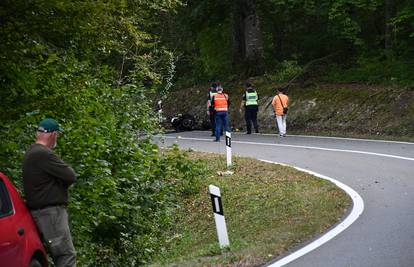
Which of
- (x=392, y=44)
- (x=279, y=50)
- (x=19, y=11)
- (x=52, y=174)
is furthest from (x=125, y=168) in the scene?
(x=279, y=50)

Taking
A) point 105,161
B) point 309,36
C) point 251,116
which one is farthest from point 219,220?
point 309,36

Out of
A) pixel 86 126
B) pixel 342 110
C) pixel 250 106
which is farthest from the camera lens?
pixel 342 110

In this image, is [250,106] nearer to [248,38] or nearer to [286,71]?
[286,71]

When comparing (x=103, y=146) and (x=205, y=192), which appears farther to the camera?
(x=205, y=192)

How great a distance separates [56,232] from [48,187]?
47cm

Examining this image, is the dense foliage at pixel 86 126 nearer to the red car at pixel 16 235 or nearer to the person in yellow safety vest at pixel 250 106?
the red car at pixel 16 235

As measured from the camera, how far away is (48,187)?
7.49 m

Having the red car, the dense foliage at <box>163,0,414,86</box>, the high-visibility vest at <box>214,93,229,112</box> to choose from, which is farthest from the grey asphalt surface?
the dense foliage at <box>163,0,414,86</box>

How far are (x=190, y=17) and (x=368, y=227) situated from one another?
75.0 feet

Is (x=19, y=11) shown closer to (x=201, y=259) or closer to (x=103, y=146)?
(x=103, y=146)

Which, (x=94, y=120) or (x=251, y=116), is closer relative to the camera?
(x=94, y=120)

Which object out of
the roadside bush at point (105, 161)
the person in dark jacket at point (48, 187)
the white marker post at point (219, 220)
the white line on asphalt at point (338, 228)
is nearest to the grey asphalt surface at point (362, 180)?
the white line on asphalt at point (338, 228)

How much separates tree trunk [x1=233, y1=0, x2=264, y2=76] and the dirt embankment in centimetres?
142

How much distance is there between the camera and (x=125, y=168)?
1161 cm
